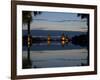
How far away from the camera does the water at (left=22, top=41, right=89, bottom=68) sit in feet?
7.18

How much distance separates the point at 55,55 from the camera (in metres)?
2.27

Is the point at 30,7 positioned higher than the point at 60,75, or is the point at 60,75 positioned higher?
the point at 30,7

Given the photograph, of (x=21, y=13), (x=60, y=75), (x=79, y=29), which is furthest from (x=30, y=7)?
(x=60, y=75)

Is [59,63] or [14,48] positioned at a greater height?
[14,48]

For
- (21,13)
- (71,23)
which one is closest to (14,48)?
(21,13)

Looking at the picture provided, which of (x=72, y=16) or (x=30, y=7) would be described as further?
(x=72, y=16)

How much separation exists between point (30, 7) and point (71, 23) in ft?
1.52

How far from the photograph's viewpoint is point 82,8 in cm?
236

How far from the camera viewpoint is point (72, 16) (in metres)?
2.33

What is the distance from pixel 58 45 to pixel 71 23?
274 mm

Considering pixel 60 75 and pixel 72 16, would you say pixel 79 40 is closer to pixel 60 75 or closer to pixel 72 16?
pixel 72 16

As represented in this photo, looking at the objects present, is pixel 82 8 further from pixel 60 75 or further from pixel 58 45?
pixel 60 75

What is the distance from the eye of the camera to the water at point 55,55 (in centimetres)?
219

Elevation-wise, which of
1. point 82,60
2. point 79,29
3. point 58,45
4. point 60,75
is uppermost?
point 79,29
